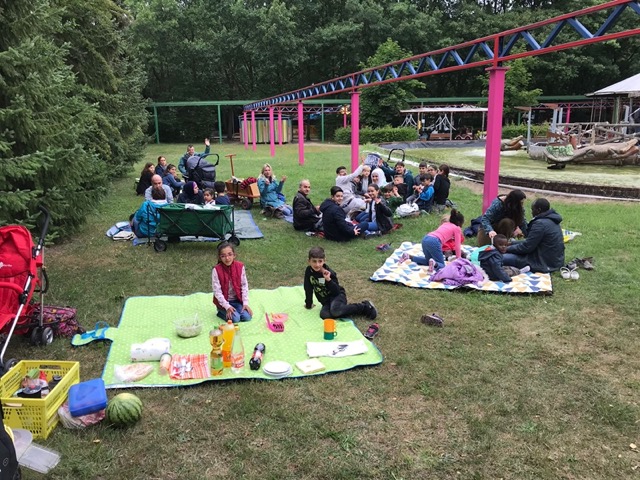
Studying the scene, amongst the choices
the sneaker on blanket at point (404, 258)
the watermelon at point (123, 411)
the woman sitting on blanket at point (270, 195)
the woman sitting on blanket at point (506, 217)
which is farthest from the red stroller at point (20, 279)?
the woman sitting on blanket at point (270, 195)

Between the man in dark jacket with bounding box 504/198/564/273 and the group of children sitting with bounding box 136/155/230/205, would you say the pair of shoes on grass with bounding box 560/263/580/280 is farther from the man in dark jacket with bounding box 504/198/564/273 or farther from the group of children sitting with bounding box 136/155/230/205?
the group of children sitting with bounding box 136/155/230/205

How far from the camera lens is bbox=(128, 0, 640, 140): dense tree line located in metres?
44.9

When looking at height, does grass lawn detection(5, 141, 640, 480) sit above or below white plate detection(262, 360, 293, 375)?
below

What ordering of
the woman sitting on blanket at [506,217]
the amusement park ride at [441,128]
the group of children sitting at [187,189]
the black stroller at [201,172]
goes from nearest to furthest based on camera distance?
the woman sitting on blanket at [506,217], the group of children sitting at [187,189], the black stroller at [201,172], the amusement park ride at [441,128]

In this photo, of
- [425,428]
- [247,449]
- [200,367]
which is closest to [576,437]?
[425,428]

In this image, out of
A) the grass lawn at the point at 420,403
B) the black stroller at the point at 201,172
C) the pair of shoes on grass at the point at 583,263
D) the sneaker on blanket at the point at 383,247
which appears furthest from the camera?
the black stroller at the point at 201,172

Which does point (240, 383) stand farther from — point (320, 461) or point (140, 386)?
point (320, 461)

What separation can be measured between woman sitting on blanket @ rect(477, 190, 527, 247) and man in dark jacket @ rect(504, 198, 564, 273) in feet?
2.48

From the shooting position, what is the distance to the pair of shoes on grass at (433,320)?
5898mm

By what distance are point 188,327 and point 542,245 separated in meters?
5.16

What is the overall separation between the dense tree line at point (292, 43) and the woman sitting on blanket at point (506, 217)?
3819 centimetres

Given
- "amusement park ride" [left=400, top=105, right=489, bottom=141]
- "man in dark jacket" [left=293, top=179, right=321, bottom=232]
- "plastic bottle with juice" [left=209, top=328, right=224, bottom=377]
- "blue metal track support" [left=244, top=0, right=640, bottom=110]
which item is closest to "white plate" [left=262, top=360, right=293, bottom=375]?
"plastic bottle with juice" [left=209, top=328, right=224, bottom=377]

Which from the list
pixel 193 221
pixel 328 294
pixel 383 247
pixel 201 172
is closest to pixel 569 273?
pixel 383 247

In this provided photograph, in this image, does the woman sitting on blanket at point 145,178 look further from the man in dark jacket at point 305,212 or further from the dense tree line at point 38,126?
the man in dark jacket at point 305,212
